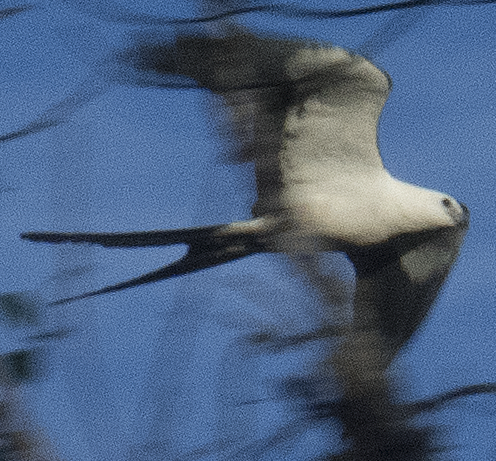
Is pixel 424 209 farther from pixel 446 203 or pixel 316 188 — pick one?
pixel 316 188

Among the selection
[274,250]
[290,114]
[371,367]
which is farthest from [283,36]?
[371,367]

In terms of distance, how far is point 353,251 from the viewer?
4.76ft

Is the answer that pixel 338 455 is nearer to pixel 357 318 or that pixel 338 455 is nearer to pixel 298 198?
pixel 357 318

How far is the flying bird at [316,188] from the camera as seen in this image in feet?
3.95

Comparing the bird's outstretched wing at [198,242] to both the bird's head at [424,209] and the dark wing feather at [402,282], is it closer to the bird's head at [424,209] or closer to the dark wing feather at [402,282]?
the dark wing feather at [402,282]

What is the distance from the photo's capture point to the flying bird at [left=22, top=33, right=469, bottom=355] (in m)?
1.20

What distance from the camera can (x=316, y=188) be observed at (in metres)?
1.59

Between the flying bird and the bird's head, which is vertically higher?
the flying bird

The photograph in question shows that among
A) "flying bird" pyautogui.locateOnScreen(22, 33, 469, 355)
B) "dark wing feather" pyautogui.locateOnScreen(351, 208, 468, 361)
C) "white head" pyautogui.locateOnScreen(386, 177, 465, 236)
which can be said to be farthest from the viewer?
"white head" pyautogui.locateOnScreen(386, 177, 465, 236)

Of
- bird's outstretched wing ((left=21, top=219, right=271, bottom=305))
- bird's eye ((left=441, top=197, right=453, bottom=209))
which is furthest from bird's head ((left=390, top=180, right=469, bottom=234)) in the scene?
bird's outstretched wing ((left=21, top=219, right=271, bottom=305))

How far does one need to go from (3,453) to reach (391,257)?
0.95 m

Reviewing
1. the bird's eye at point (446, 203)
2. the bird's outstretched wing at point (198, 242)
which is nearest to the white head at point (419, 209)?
the bird's eye at point (446, 203)

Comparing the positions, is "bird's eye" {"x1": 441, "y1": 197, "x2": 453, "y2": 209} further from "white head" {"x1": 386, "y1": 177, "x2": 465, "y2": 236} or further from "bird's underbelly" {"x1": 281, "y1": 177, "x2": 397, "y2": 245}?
"bird's underbelly" {"x1": 281, "y1": 177, "x2": 397, "y2": 245}

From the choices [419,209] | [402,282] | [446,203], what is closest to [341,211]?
[402,282]
